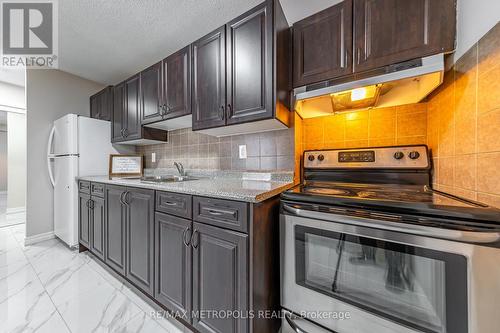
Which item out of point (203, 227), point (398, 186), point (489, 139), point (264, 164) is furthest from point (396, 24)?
point (203, 227)

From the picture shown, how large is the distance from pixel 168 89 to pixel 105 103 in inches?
57.7

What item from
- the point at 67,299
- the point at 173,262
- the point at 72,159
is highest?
the point at 72,159

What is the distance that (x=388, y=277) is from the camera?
2.77ft

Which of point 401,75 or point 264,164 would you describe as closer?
point 401,75

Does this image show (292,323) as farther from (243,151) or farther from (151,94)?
(151,94)

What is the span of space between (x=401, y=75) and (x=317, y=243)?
0.95 metres

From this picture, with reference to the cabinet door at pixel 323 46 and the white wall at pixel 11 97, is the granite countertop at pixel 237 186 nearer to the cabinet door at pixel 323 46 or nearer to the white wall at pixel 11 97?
the cabinet door at pixel 323 46

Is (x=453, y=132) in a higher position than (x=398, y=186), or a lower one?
higher

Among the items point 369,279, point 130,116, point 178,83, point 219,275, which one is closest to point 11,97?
point 130,116

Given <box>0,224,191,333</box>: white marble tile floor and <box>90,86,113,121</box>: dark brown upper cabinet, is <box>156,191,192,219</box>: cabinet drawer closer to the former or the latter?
<box>0,224,191,333</box>: white marble tile floor

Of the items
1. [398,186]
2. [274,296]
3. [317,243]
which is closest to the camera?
[317,243]

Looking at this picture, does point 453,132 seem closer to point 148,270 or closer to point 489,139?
point 489,139

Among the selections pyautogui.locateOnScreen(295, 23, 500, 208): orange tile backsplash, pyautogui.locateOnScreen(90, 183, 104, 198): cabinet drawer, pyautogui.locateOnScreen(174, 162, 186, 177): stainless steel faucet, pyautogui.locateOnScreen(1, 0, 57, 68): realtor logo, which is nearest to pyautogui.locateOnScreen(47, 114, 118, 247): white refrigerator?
pyautogui.locateOnScreen(90, 183, 104, 198): cabinet drawer

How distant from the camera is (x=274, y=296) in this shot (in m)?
1.16
